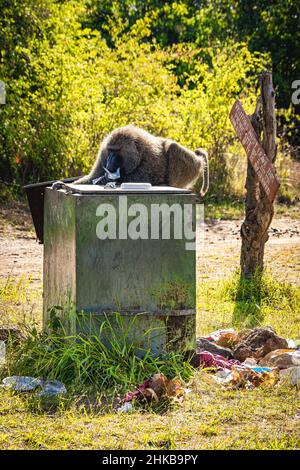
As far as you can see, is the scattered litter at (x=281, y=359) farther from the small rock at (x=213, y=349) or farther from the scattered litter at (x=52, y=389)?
the scattered litter at (x=52, y=389)

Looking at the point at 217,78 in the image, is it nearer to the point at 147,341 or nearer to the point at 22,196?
the point at 22,196

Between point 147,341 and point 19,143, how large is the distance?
961cm

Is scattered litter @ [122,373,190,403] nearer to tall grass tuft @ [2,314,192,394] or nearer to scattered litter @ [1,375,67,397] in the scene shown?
tall grass tuft @ [2,314,192,394]

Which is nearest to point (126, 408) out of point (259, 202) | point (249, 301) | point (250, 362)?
point (250, 362)

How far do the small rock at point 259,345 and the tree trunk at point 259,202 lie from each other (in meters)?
2.44

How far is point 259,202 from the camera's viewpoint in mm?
8789

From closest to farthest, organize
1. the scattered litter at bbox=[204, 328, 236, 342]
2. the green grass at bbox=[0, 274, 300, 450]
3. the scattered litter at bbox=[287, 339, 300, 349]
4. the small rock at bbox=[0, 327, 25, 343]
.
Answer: the green grass at bbox=[0, 274, 300, 450] < the small rock at bbox=[0, 327, 25, 343] < the scattered litter at bbox=[287, 339, 300, 349] < the scattered litter at bbox=[204, 328, 236, 342]

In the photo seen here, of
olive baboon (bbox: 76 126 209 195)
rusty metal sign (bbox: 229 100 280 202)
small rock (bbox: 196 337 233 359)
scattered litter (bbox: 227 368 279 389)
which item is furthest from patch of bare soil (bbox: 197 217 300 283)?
scattered litter (bbox: 227 368 279 389)

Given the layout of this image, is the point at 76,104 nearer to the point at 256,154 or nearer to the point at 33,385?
the point at 256,154

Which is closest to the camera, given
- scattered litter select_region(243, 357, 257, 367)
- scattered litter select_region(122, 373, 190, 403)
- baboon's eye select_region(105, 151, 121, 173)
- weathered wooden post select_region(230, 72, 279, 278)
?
scattered litter select_region(122, 373, 190, 403)

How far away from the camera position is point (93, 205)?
5.56 metres

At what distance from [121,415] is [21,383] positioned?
0.79 m

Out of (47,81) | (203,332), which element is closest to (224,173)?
(47,81)

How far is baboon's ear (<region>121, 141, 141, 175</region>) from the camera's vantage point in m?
7.66
